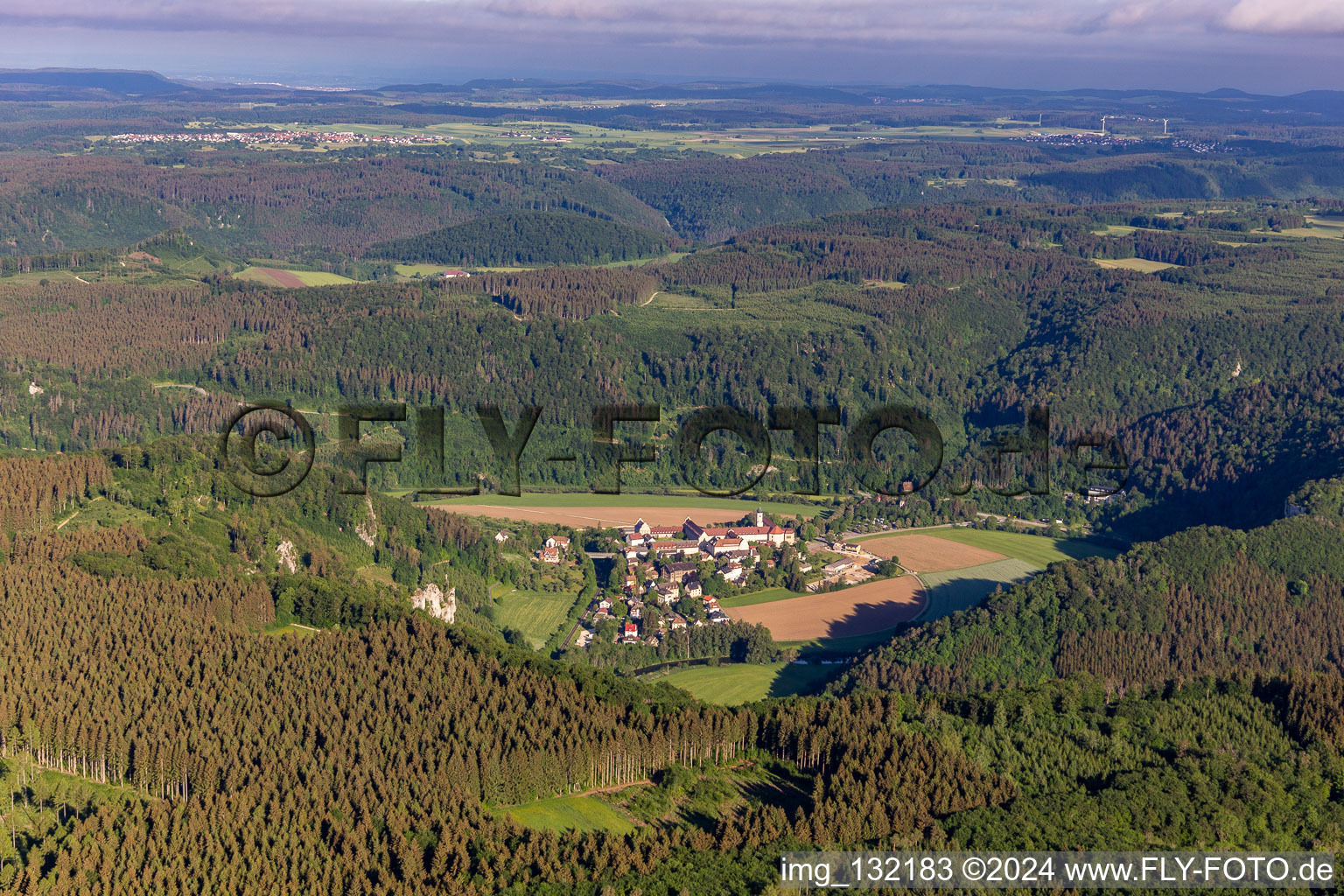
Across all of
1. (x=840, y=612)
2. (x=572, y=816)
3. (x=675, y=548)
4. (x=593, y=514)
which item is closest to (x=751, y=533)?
(x=675, y=548)

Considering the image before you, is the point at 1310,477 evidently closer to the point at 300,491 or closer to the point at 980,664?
the point at 980,664

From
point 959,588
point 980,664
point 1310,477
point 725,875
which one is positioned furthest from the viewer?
point 1310,477

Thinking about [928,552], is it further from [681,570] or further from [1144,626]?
[1144,626]

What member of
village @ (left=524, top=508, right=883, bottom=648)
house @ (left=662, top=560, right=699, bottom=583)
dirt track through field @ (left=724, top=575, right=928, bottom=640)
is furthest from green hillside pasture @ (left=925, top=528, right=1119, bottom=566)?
house @ (left=662, top=560, right=699, bottom=583)

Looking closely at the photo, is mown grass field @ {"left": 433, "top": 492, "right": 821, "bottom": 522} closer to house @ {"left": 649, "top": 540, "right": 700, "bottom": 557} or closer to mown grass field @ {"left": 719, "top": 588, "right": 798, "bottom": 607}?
house @ {"left": 649, "top": 540, "right": 700, "bottom": 557}

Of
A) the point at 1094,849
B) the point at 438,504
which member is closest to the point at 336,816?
the point at 1094,849

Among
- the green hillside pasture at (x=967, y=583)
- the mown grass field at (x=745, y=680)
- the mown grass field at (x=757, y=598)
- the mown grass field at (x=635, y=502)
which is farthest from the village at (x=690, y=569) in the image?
the mown grass field at (x=635, y=502)
